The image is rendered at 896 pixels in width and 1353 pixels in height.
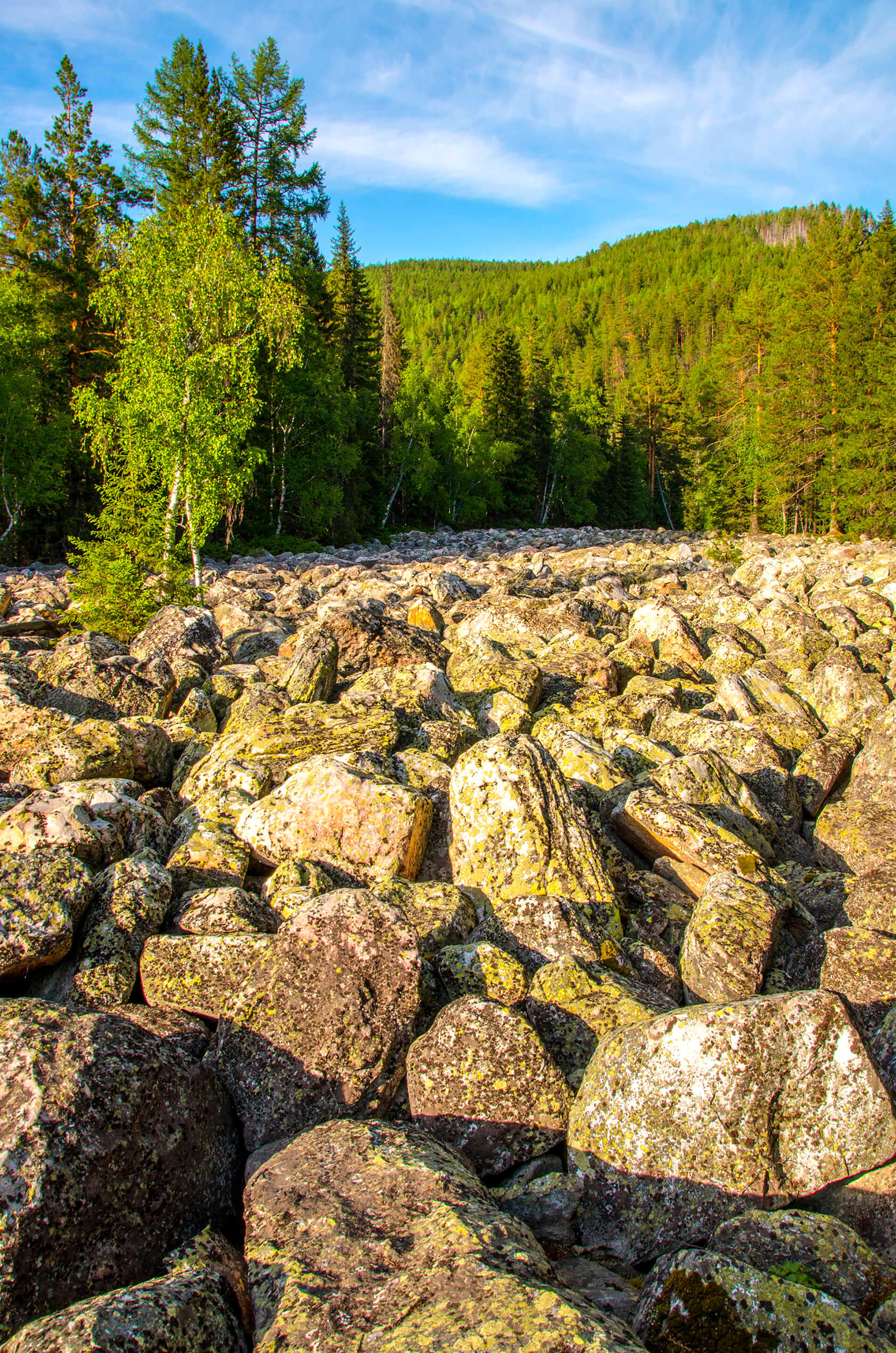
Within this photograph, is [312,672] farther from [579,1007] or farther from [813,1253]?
[813,1253]

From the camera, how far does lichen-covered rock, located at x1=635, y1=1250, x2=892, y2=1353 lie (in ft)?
8.18

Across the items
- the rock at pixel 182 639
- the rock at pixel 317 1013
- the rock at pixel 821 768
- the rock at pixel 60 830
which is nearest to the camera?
the rock at pixel 317 1013

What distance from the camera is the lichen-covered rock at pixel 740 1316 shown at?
98.2 inches

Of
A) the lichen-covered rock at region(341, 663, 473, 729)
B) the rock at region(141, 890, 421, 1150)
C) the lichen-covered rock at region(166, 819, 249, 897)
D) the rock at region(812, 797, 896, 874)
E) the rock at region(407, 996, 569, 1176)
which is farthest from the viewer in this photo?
the lichen-covered rock at region(341, 663, 473, 729)

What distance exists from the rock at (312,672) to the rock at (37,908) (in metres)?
4.34

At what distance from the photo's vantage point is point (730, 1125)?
355 centimetres

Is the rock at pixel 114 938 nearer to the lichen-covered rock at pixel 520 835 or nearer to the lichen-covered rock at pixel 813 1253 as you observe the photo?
the lichen-covered rock at pixel 520 835

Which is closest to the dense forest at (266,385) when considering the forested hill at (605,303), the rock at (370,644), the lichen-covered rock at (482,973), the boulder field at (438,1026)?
the rock at (370,644)

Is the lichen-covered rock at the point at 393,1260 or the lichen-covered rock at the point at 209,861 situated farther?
the lichen-covered rock at the point at 209,861

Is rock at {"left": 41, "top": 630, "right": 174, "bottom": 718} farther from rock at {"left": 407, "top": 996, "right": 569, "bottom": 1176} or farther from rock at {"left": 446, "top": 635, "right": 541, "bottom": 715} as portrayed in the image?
rock at {"left": 407, "top": 996, "right": 569, "bottom": 1176}

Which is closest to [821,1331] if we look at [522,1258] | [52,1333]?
[522,1258]

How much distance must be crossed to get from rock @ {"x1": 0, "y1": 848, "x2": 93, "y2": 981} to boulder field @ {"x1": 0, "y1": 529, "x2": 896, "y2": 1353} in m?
0.02

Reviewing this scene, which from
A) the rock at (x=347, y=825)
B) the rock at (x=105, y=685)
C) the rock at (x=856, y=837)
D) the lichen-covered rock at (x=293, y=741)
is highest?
the rock at (x=105, y=685)

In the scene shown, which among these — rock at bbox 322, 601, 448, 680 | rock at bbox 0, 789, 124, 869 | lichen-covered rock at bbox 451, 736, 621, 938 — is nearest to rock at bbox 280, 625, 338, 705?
rock at bbox 322, 601, 448, 680
